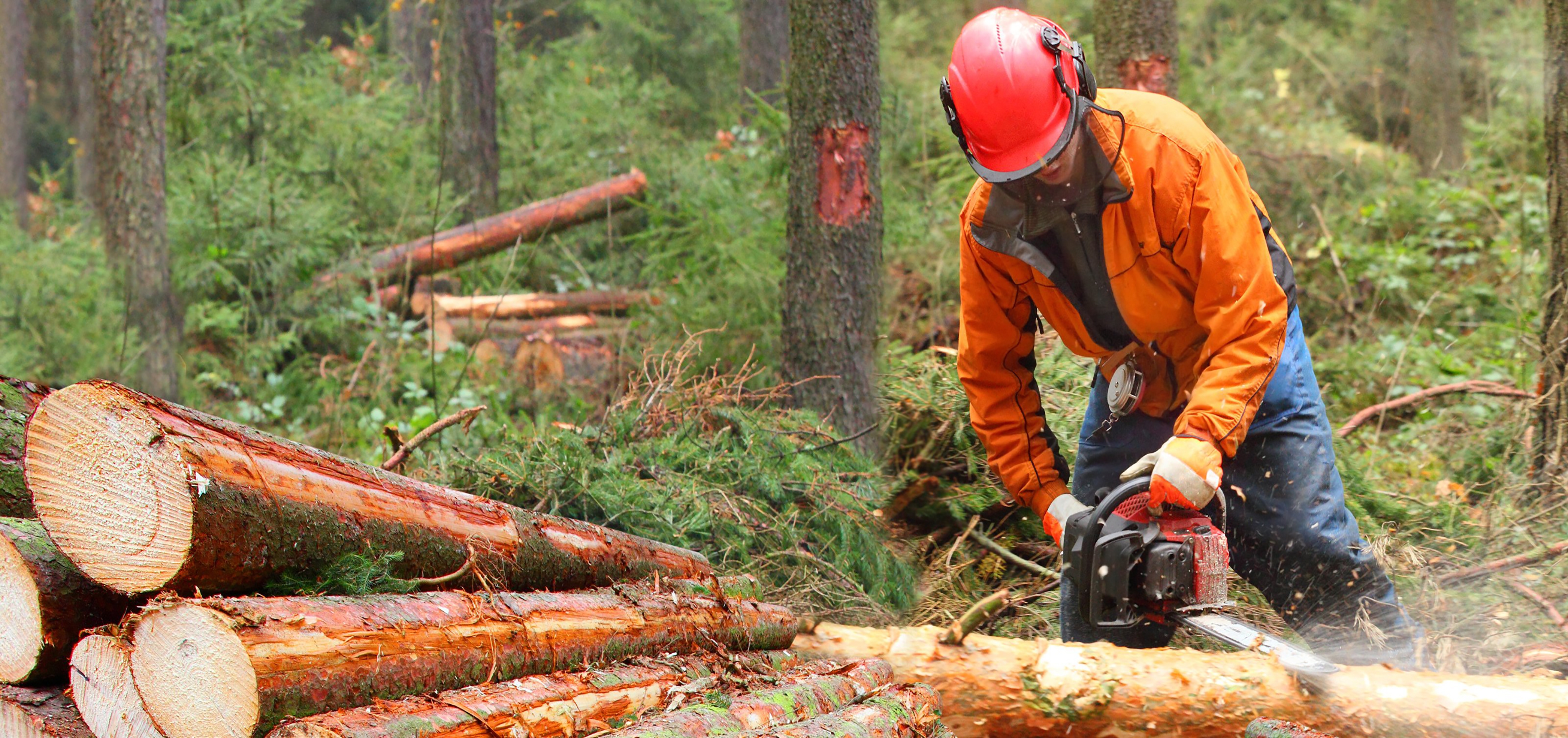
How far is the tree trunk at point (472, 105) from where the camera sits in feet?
32.8

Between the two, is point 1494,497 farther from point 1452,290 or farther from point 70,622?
point 70,622

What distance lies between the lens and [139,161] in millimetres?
7121

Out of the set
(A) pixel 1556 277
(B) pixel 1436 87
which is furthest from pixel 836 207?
(B) pixel 1436 87

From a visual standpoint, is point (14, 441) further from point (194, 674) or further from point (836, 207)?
point (836, 207)

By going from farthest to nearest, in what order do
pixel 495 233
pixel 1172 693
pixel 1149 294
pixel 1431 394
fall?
1. pixel 495 233
2. pixel 1431 394
3. pixel 1149 294
4. pixel 1172 693

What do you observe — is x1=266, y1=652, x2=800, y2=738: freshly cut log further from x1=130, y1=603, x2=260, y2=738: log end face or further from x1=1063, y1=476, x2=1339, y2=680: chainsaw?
x1=1063, y1=476, x2=1339, y2=680: chainsaw

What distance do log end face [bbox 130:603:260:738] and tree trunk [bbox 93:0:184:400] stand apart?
20.0ft

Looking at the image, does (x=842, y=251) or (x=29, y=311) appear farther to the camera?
(x=29, y=311)

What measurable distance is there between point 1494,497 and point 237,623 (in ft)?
14.3

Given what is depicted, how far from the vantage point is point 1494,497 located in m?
4.00

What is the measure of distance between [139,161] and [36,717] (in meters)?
6.37

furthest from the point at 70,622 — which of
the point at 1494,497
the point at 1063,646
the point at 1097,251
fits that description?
the point at 1494,497

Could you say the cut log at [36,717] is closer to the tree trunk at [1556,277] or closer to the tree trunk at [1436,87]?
the tree trunk at [1556,277]

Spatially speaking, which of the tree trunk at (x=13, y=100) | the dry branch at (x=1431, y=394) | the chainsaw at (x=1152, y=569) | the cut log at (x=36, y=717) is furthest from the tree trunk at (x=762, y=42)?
the tree trunk at (x=13, y=100)
